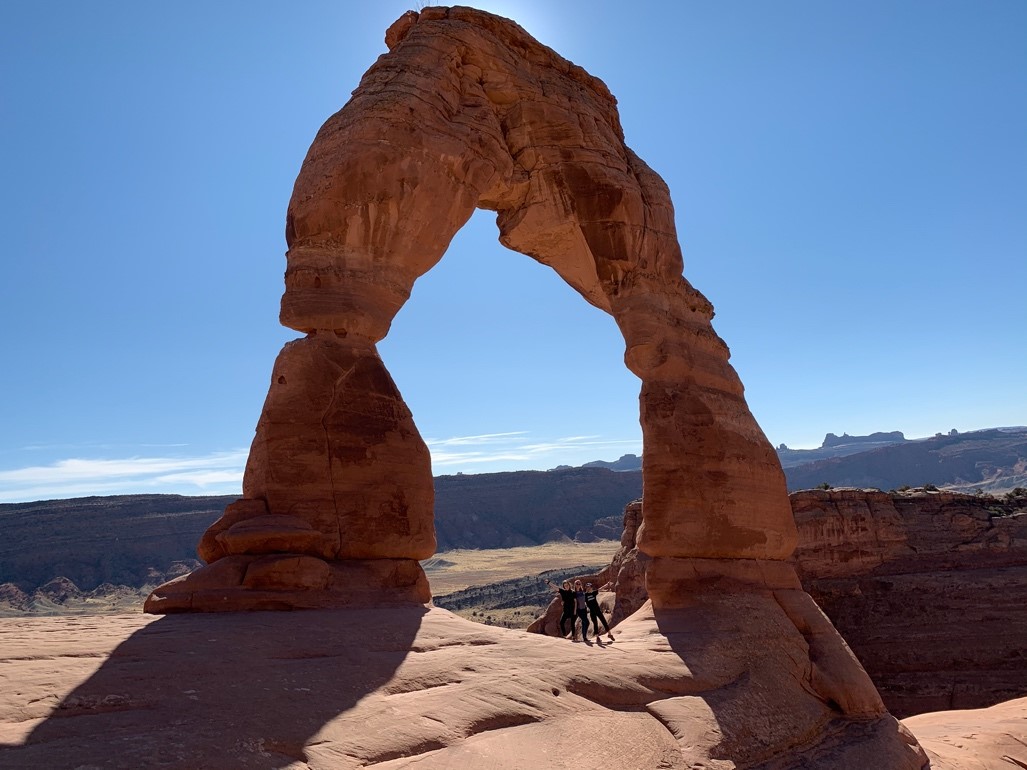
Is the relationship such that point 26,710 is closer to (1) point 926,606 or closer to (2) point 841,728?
(2) point 841,728

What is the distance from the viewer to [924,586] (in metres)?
29.1

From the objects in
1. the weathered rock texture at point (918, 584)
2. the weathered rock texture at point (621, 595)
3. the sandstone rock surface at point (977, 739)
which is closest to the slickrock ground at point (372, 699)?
the sandstone rock surface at point (977, 739)

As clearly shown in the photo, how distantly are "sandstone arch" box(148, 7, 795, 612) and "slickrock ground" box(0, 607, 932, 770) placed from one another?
3.05 feet

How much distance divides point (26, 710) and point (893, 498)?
32689mm

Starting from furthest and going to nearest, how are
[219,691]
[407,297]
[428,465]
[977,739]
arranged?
[977,739] → [407,297] → [428,465] → [219,691]

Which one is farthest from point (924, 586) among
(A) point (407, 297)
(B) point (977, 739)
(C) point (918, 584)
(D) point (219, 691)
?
(D) point (219, 691)

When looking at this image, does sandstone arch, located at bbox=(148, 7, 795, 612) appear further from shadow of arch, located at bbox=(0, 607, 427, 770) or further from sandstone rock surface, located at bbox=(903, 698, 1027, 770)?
sandstone rock surface, located at bbox=(903, 698, 1027, 770)

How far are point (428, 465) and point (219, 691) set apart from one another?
4045mm

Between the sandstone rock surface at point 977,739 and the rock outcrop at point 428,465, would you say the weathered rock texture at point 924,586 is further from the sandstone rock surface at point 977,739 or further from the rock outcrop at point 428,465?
the rock outcrop at point 428,465

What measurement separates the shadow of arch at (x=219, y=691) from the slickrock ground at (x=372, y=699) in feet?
0.04

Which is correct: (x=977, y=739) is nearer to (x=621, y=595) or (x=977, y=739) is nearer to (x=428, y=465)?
(x=428, y=465)

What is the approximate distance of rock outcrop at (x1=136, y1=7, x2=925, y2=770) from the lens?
6.75m

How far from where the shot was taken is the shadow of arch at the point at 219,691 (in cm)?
393

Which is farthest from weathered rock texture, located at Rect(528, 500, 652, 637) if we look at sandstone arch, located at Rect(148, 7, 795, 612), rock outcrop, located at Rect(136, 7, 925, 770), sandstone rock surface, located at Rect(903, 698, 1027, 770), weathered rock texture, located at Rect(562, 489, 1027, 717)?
rock outcrop, located at Rect(136, 7, 925, 770)
